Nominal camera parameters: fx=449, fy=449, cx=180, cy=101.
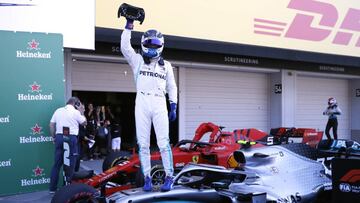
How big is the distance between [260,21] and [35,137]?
9.03 m

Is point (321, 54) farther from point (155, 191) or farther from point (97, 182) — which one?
point (155, 191)

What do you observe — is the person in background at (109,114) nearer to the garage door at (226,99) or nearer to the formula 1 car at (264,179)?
the garage door at (226,99)

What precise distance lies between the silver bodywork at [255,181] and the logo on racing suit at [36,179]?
3.96 meters

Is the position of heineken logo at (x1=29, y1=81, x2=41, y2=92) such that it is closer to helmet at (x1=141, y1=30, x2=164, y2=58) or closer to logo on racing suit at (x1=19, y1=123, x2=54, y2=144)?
logo on racing suit at (x1=19, y1=123, x2=54, y2=144)

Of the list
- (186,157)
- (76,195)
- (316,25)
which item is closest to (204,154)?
(186,157)

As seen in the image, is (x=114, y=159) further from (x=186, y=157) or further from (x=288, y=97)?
(x=288, y=97)

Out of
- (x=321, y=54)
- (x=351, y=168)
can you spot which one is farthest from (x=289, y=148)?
(x=321, y=54)

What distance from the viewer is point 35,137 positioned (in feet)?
25.5

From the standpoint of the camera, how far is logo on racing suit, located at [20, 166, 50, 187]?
7.62m

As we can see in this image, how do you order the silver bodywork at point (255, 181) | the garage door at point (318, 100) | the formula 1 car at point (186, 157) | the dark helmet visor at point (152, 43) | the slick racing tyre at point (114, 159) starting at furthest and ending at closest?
the garage door at point (318, 100)
the slick racing tyre at point (114, 159)
the formula 1 car at point (186, 157)
the dark helmet visor at point (152, 43)
the silver bodywork at point (255, 181)

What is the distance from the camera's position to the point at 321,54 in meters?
15.8

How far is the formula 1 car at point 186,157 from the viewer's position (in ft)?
20.1

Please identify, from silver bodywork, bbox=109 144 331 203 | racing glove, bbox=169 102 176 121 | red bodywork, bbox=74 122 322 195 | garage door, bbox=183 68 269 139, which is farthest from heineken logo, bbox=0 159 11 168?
garage door, bbox=183 68 269 139

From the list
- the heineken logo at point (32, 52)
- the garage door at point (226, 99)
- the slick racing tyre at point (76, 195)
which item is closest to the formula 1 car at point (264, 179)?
the slick racing tyre at point (76, 195)
